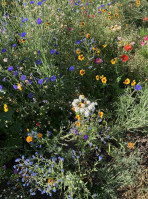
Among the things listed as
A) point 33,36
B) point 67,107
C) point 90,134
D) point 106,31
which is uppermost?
point 106,31

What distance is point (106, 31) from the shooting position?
2799 millimetres

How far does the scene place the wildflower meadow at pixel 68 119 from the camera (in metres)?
1.84

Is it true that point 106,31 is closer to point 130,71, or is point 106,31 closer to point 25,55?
point 130,71

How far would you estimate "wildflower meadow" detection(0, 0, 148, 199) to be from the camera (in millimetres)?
1841

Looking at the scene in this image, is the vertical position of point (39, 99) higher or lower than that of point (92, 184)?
higher

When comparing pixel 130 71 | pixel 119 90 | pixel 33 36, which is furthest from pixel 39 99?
pixel 130 71

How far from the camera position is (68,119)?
2385 mm

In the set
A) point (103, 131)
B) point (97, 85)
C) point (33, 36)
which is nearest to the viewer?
point (103, 131)

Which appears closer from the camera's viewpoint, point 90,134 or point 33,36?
point 90,134

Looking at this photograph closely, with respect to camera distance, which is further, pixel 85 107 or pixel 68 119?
pixel 68 119

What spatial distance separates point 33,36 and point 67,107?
38.4 inches

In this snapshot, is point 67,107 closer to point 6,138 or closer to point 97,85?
point 97,85

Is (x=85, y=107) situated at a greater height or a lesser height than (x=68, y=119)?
lesser

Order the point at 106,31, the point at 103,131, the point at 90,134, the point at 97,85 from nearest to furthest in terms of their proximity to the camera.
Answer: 1. the point at 90,134
2. the point at 103,131
3. the point at 97,85
4. the point at 106,31
